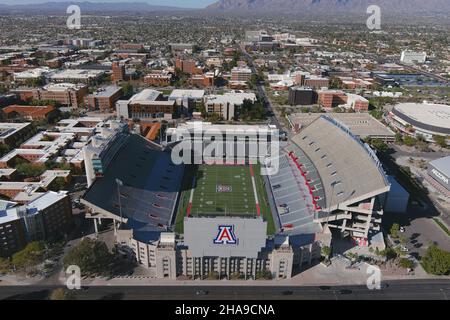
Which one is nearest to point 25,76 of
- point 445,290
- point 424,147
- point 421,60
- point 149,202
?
point 149,202

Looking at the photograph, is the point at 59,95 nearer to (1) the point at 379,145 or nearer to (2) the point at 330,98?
(2) the point at 330,98

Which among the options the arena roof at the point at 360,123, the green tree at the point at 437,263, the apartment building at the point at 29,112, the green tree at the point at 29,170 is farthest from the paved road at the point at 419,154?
the apartment building at the point at 29,112

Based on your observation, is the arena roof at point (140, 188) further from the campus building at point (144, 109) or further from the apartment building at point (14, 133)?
the campus building at point (144, 109)

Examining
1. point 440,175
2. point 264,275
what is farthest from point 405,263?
point 440,175

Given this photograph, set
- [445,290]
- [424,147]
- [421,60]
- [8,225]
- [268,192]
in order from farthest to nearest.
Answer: [421,60] → [424,147] → [268,192] → [8,225] → [445,290]

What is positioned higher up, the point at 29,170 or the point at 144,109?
the point at 144,109

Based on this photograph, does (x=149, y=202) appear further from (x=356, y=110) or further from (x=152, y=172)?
(x=356, y=110)

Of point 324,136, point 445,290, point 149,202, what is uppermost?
point 324,136
